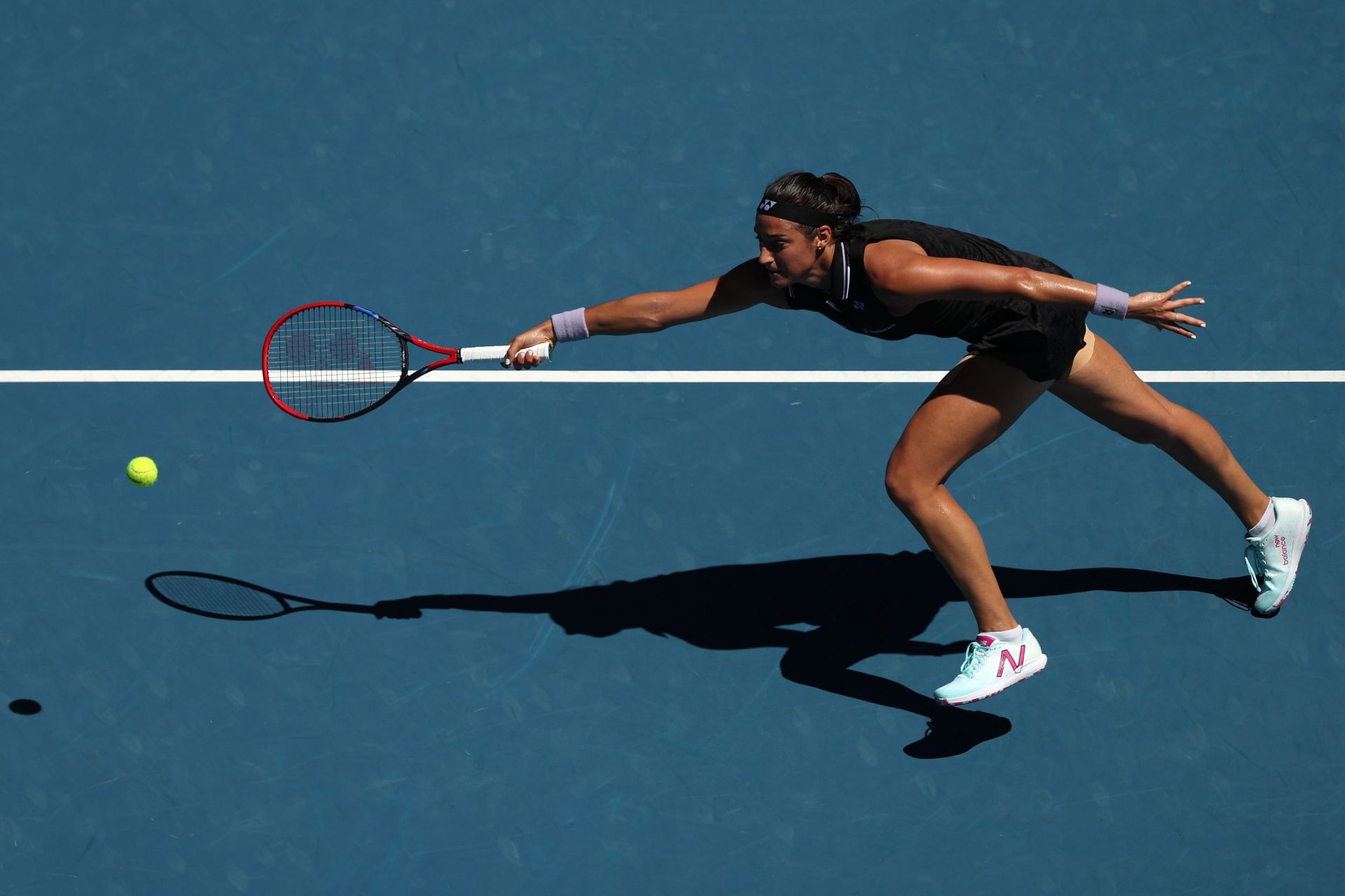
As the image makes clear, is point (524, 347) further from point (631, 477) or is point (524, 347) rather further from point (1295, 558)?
point (1295, 558)

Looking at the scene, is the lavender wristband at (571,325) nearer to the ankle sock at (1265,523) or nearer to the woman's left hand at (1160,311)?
the woman's left hand at (1160,311)

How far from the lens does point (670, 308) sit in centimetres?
461

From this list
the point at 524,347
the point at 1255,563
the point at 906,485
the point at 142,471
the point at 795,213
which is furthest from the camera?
the point at 1255,563

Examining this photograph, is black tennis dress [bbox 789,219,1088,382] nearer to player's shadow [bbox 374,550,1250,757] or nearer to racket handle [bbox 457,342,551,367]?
racket handle [bbox 457,342,551,367]

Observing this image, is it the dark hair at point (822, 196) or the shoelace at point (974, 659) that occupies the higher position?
the dark hair at point (822, 196)

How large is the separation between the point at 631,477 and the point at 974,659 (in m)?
1.47

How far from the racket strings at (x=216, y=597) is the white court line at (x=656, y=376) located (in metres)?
0.78

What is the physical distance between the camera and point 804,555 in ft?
17.6

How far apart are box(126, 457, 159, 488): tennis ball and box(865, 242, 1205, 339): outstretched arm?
2.83 metres

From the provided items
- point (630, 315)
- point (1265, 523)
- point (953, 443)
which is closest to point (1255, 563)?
point (1265, 523)

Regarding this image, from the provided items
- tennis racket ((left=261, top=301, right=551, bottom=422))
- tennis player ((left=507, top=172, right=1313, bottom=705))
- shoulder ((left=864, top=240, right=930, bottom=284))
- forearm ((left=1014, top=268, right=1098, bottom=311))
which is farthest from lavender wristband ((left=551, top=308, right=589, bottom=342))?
forearm ((left=1014, top=268, right=1098, bottom=311))

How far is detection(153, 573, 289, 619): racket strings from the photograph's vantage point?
5223mm

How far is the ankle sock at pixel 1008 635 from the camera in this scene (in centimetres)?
479

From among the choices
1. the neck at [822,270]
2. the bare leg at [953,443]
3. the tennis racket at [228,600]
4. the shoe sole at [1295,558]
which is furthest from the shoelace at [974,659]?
the tennis racket at [228,600]
